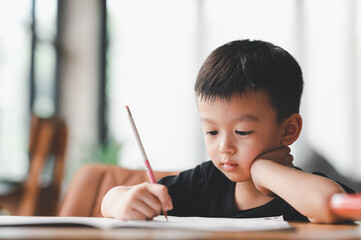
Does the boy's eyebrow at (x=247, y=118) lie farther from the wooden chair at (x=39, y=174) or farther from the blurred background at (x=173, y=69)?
the blurred background at (x=173, y=69)

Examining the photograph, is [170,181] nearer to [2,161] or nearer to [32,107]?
[2,161]

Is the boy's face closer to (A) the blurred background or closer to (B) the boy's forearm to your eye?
(B) the boy's forearm

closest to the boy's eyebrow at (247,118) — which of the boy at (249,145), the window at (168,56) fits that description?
the boy at (249,145)

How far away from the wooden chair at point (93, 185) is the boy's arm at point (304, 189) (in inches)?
20.2

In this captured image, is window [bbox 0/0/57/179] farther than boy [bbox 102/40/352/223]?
Yes

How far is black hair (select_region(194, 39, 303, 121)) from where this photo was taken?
1.03 meters

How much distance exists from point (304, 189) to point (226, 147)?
0.20 meters

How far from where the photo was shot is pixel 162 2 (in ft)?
15.8

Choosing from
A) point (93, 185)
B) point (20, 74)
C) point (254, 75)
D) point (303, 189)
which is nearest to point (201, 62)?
point (20, 74)

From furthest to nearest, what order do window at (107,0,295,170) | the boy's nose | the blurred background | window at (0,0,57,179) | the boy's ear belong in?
window at (107,0,295,170) < the blurred background < window at (0,0,57,179) < the boy's ear < the boy's nose

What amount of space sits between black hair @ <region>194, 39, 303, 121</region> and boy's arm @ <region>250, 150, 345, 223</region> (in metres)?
0.19

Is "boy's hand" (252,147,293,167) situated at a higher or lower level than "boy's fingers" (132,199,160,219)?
higher

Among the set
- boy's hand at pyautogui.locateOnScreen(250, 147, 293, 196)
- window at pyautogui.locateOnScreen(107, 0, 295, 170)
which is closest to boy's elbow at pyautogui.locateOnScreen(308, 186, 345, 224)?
boy's hand at pyautogui.locateOnScreen(250, 147, 293, 196)

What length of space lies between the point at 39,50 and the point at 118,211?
11.8ft
